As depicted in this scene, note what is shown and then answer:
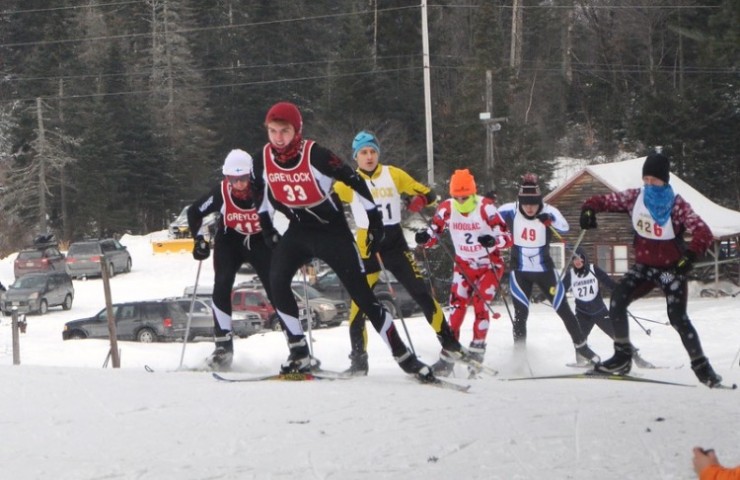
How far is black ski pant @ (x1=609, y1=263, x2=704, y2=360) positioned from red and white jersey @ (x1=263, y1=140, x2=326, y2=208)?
2174mm

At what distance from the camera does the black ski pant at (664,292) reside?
7.76 m

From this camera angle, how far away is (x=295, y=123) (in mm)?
7289

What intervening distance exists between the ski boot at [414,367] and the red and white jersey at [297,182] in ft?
3.75

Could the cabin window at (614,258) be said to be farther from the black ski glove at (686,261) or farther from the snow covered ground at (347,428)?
the black ski glove at (686,261)

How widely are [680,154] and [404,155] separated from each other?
44.4 feet

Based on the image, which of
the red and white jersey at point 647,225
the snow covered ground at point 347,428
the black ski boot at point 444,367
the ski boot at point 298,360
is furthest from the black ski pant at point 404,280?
the red and white jersey at point 647,225

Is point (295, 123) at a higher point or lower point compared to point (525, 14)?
lower

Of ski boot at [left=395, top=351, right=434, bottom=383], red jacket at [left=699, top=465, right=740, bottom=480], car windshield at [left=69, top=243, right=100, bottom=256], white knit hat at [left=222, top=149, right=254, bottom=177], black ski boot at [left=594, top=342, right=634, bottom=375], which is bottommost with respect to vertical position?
car windshield at [left=69, top=243, right=100, bottom=256]

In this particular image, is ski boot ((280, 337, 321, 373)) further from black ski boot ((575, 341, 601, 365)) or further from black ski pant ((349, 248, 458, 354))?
black ski boot ((575, 341, 601, 365))

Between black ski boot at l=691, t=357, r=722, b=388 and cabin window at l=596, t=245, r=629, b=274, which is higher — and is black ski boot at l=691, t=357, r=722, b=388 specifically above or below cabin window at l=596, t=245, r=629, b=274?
above

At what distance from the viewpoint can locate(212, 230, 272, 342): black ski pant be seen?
8906 mm

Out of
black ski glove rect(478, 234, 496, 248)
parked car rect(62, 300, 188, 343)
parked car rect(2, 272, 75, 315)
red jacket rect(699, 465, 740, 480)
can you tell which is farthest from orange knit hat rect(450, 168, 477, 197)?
parked car rect(2, 272, 75, 315)

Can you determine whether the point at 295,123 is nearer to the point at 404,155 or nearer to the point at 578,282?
the point at 578,282

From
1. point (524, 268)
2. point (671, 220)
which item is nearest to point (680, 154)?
point (524, 268)
